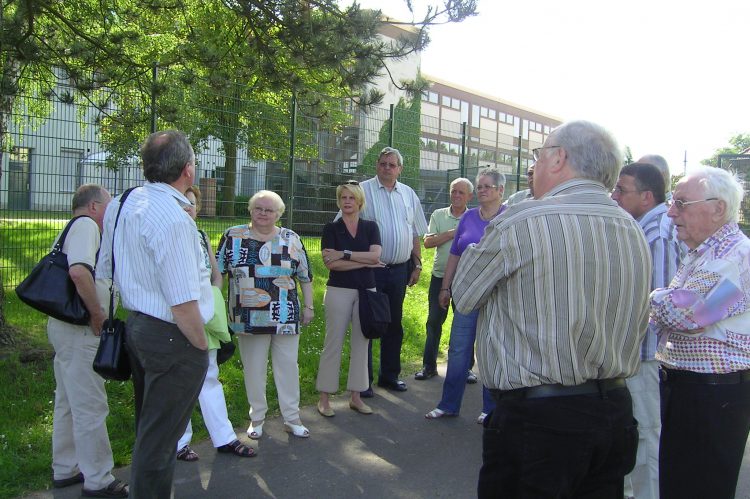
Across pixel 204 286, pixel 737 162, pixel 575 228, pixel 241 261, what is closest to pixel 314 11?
pixel 241 261

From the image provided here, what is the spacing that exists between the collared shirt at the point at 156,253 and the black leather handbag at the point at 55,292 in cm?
80

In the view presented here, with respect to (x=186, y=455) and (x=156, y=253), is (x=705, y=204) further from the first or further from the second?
(x=186, y=455)

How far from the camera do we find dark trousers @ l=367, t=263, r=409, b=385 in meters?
6.26

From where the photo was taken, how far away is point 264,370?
506 centimetres

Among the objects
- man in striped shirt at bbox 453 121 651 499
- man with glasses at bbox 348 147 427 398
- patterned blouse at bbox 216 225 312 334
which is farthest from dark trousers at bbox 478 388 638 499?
man with glasses at bbox 348 147 427 398

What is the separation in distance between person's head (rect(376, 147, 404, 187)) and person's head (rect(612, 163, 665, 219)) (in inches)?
119

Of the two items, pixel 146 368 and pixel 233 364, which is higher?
pixel 146 368

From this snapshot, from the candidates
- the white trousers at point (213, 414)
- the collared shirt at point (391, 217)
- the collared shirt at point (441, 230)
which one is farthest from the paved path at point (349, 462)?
the collared shirt at point (441, 230)

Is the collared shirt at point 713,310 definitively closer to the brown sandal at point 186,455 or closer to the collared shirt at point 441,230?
the brown sandal at point 186,455

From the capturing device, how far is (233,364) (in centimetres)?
642

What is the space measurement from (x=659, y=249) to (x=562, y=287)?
5.19 ft

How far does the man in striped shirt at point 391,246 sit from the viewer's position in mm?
6281

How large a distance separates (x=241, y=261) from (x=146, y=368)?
1959mm

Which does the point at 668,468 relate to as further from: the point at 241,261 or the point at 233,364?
the point at 233,364
